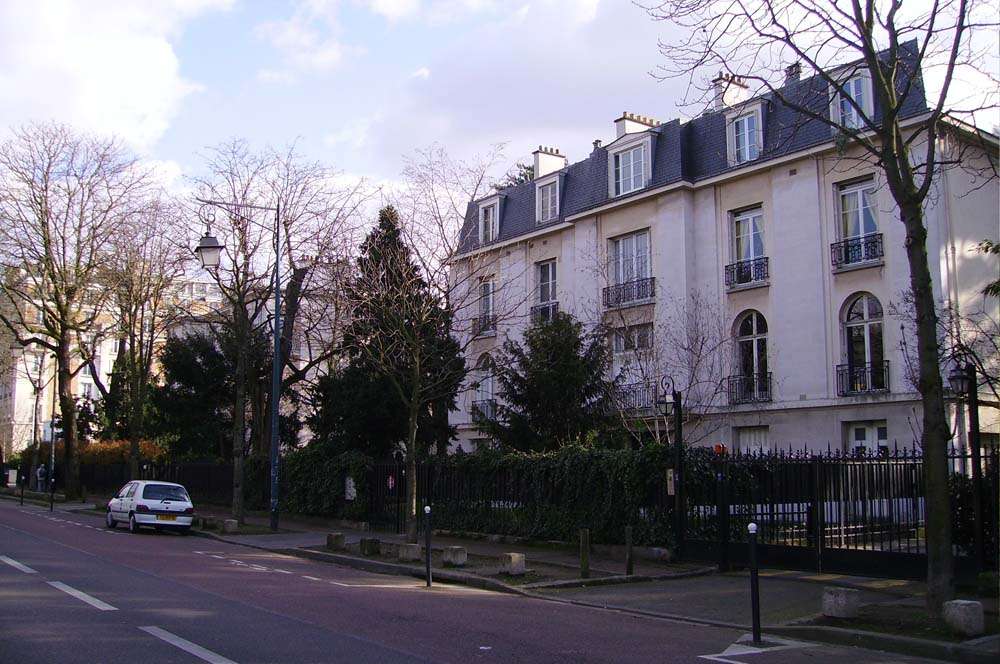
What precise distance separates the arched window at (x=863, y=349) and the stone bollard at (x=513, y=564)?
1358 centimetres

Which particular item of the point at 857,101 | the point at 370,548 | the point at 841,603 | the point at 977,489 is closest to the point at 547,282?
the point at 857,101

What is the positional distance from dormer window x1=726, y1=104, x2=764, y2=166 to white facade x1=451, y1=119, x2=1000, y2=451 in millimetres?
611

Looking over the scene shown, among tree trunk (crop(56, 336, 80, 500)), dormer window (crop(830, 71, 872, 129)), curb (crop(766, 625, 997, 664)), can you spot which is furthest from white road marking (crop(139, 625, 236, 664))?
tree trunk (crop(56, 336, 80, 500))

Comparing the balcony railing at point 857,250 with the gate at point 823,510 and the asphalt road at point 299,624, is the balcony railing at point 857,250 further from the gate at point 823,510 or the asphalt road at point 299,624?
the asphalt road at point 299,624

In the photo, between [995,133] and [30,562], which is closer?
[30,562]

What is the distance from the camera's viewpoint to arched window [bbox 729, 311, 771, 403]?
27.4 meters

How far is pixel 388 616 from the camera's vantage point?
10922mm

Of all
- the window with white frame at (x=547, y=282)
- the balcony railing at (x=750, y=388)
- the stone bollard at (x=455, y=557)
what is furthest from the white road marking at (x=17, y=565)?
the window with white frame at (x=547, y=282)

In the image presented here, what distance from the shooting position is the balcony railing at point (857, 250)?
24.8 metres

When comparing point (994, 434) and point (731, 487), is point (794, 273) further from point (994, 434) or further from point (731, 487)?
point (731, 487)

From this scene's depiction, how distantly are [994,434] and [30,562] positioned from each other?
2343 centimetres

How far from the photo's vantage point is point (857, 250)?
2517 centimetres

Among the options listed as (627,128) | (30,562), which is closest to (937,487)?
(30,562)

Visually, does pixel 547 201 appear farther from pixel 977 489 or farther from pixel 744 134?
pixel 977 489
